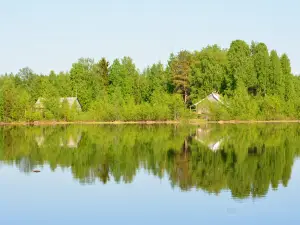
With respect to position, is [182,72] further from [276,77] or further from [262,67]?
[276,77]

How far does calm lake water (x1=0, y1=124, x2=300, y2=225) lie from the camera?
15609 millimetres

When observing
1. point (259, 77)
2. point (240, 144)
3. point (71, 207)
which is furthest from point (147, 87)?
point (71, 207)

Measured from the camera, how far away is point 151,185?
20672mm

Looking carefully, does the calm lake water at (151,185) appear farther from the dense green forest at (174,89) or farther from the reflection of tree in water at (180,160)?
the dense green forest at (174,89)

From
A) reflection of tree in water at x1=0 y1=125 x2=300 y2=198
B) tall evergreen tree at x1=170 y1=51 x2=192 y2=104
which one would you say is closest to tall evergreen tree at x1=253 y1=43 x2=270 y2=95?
tall evergreen tree at x1=170 y1=51 x2=192 y2=104

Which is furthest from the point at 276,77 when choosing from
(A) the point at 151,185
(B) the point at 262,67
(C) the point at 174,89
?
(A) the point at 151,185

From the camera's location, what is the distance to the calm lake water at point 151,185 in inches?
615

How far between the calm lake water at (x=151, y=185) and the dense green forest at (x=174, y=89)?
142ft

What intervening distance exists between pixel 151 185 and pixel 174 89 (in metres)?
70.3

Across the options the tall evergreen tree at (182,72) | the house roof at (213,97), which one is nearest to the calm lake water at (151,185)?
the house roof at (213,97)

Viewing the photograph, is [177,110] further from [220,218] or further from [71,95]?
[220,218]

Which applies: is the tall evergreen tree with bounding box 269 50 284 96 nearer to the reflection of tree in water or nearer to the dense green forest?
the dense green forest

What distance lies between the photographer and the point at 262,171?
933 inches

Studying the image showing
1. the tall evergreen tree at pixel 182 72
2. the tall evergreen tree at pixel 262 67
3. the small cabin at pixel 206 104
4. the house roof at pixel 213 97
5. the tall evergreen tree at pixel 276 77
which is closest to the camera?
the small cabin at pixel 206 104
